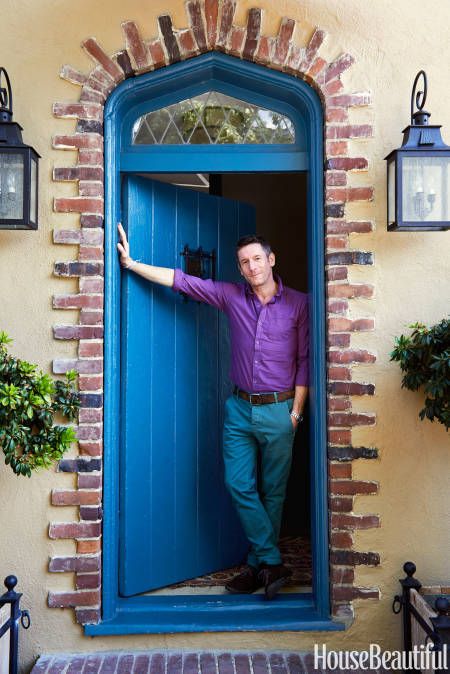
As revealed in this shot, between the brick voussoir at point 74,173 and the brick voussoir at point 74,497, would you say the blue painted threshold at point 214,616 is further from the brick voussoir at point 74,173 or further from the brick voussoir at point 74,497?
the brick voussoir at point 74,173

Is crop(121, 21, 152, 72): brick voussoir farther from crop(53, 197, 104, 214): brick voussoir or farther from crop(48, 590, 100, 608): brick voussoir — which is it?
crop(48, 590, 100, 608): brick voussoir

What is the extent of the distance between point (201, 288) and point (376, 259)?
3.09 feet

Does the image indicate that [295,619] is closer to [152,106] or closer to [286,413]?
[286,413]

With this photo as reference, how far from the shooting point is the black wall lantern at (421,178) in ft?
10.3

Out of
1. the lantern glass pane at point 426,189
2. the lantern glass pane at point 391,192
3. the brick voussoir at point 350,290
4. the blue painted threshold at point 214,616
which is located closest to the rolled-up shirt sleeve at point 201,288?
the brick voussoir at point 350,290

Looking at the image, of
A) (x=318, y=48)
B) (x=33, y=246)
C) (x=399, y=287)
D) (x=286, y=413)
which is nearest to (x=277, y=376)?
(x=286, y=413)

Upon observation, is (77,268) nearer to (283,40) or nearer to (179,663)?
(283,40)

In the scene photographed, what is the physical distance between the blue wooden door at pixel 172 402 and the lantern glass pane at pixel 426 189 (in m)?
1.27

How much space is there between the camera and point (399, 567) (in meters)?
3.34

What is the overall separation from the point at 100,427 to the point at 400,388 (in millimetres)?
1485

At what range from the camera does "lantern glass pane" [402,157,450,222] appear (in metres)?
3.16

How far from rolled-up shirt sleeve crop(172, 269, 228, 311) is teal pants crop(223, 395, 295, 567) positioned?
545mm

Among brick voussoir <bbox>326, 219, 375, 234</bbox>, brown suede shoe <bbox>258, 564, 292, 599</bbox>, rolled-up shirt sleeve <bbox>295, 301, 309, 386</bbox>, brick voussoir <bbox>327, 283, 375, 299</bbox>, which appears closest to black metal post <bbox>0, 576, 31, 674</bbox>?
brown suede shoe <bbox>258, 564, 292, 599</bbox>

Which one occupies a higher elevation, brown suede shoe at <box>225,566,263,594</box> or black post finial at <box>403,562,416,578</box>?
black post finial at <box>403,562,416,578</box>
